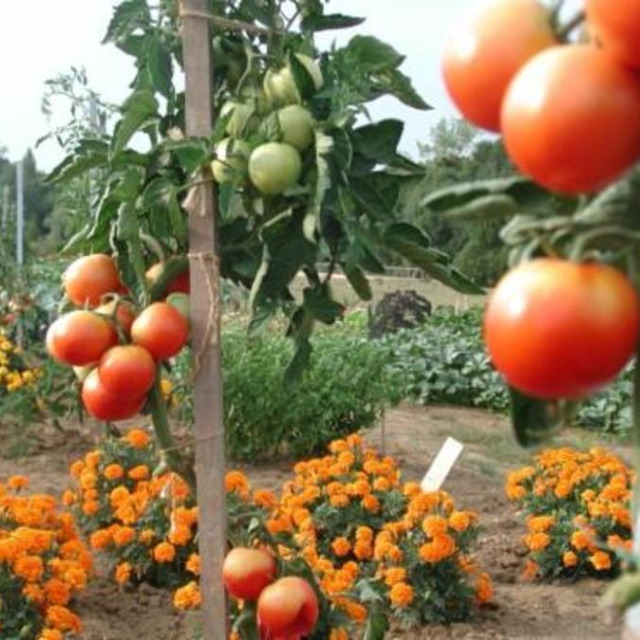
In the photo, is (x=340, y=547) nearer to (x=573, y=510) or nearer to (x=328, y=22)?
(x=573, y=510)

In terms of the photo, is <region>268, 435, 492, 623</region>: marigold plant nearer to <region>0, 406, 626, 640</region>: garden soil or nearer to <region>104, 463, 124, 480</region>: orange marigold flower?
<region>0, 406, 626, 640</region>: garden soil

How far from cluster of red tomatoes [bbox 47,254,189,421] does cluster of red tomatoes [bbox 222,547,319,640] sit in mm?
297

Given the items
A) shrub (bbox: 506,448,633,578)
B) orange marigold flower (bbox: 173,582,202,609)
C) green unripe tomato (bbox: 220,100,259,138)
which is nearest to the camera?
green unripe tomato (bbox: 220,100,259,138)

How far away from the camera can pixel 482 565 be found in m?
4.84

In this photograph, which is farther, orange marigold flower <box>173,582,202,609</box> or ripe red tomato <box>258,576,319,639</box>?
orange marigold flower <box>173,582,202,609</box>

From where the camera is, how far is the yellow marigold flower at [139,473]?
432 centimetres

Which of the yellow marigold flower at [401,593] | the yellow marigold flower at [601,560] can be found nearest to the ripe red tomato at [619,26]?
the yellow marigold flower at [401,593]

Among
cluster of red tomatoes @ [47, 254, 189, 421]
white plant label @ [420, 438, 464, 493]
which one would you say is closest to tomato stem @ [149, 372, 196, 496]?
cluster of red tomatoes @ [47, 254, 189, 421]

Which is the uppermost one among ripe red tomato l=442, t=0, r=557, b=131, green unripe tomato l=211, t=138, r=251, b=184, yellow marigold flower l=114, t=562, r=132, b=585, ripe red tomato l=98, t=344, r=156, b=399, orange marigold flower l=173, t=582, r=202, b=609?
ripe red tomato l=442, t=0, r=557, b=131

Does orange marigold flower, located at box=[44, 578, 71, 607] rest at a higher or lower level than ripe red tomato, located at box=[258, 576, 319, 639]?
lower

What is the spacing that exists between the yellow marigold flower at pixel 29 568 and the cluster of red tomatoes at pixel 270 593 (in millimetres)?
1420

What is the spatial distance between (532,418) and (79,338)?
1033 millimetres

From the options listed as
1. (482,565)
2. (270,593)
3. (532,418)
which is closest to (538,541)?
(482,565)

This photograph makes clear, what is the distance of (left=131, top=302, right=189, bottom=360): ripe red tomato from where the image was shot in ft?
5.72
